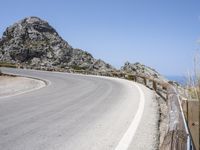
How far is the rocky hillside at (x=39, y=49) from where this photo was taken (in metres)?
85.2

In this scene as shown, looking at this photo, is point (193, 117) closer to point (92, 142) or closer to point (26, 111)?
point (92, 142)

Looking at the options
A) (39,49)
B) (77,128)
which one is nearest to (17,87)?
(77,128)

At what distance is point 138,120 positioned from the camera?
10586 mm

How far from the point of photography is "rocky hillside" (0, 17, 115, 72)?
3356 inches

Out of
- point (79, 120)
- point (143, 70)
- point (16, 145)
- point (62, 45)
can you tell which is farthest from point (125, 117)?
point (62, 45)

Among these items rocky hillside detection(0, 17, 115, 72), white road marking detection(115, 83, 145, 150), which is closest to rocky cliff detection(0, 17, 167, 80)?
rocky hillside detection(0, 17, 115, 72)

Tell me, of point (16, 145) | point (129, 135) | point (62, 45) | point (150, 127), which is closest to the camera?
point (16, 145)

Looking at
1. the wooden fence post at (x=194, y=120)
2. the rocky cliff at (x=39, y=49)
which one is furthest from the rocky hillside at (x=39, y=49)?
the wooden fence post at (x=194, y=120)

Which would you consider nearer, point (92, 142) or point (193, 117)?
point (193, 117)

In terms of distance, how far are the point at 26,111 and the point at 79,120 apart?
2.28m

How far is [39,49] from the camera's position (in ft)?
304

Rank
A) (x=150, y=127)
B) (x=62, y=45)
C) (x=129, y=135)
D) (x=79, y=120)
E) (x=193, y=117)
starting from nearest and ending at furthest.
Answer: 1. (x=193, y=117)
2. (x=129, y=135)
3. (x=150, y=127)
4. (x=79, y=120)
5. (x=62, y=45)

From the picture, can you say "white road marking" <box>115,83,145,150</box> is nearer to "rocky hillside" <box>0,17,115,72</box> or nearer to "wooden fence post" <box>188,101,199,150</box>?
"wooden fence post" <box>188,101,199,150</box>

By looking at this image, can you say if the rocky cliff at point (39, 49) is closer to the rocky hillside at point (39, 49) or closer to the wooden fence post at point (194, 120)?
the rocky hillside at point (39, 49)
